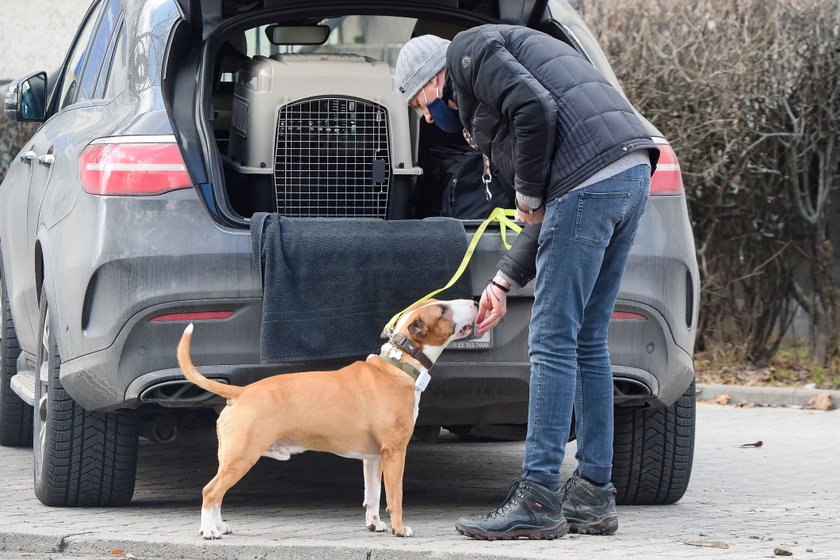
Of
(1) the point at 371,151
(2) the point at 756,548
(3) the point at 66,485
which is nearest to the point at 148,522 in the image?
(3) the point at 66,485

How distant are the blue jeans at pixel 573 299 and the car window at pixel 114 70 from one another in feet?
5.49

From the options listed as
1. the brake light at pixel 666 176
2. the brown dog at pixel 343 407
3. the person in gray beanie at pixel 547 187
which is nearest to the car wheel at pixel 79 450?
the brown dog at pixel 343 407

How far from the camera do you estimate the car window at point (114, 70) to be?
529 cm

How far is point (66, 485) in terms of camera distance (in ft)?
17.0

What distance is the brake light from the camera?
511 cm

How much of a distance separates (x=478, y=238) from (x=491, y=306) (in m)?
0.26

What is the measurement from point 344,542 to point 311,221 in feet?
3.43

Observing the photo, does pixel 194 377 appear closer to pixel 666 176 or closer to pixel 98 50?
pixel 666 176

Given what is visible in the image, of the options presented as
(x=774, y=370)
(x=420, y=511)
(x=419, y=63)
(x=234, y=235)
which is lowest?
(x=774, y=370)

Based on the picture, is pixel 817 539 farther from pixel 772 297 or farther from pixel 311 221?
pixel 772 297

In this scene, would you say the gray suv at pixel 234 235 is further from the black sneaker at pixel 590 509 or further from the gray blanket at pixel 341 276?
the black sneaker at pixel 590 509

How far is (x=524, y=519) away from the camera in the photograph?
4.67 meters

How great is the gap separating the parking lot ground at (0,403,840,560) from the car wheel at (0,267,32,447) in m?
0.12

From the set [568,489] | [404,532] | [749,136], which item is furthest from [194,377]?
[749,136]
